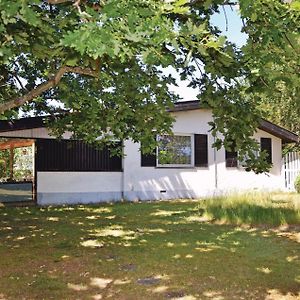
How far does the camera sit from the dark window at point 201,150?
19.9 m

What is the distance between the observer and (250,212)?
11.4 m

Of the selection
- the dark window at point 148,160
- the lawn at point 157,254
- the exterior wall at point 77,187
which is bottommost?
the lawn at point 157,254

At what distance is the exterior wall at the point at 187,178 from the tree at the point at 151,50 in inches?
425

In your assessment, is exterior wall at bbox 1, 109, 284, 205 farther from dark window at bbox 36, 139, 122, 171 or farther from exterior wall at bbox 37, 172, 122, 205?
dark window at bbox 36, 139, 122, 171

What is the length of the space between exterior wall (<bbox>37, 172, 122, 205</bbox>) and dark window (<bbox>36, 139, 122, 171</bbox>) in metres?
0.24

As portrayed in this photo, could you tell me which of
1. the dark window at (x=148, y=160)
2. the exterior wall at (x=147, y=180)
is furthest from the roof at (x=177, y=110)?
the dark window at (x=148, y=160)

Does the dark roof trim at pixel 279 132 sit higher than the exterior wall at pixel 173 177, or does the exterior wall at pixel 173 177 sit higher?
the dark roof trim at pixel 279 132

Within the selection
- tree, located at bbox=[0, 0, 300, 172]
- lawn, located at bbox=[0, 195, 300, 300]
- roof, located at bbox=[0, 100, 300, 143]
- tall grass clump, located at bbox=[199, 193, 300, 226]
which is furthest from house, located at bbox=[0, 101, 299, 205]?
tree, located at bbox=[0, 0, 300, 172]

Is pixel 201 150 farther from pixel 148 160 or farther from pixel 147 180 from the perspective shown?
pixel 147 180

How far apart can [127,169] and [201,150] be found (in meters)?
3.95

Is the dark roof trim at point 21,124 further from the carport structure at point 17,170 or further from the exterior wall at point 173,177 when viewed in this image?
the exterior wall at point 173,177

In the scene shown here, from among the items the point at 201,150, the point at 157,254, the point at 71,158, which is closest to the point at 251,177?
the point at 201,150

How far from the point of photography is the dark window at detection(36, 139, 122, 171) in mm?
16531

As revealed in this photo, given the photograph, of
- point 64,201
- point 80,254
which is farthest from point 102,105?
point 64,201
